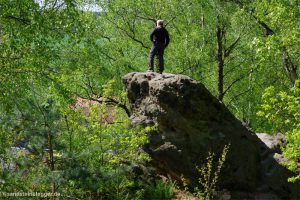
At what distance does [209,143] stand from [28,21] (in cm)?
661

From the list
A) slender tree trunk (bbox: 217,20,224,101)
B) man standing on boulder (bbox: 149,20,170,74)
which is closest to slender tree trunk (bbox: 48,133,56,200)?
man standing on boulder (bbox: 149,20,170,74)

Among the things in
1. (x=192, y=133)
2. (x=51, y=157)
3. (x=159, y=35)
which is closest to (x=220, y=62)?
(x=159, y=35)

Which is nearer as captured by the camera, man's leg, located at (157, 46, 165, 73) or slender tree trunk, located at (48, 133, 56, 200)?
slender tree trunk, located at (48, 133, 56, 200)

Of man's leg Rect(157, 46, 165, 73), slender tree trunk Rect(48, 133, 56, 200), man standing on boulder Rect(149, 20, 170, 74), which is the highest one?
man standing on boulder Rect(149, 20, 170, 74)

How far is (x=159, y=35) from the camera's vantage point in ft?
45.8

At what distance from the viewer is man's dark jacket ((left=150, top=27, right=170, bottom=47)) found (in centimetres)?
1386

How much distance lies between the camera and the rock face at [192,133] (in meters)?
12.8

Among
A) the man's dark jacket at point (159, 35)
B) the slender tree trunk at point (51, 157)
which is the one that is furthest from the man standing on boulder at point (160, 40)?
the slender tree trunk at point (51, 157)

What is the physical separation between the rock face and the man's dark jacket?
1.45m

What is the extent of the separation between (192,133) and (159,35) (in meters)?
3.55

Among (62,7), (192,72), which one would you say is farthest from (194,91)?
(192,72)

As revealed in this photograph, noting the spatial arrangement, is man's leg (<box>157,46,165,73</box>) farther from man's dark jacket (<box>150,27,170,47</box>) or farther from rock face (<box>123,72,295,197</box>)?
rock face (<box>123,72,295,197</box>)

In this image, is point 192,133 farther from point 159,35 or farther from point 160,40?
point 159,35

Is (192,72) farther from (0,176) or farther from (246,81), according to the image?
(0,176)
